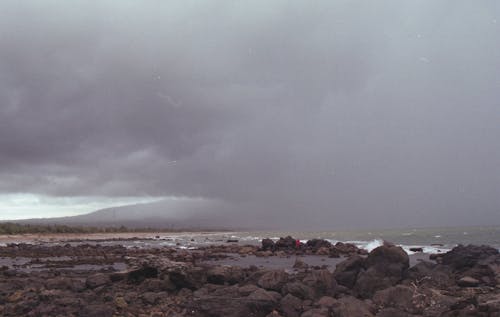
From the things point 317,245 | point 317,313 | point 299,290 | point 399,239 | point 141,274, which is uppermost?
point 141,274

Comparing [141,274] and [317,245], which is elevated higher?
[141,274]

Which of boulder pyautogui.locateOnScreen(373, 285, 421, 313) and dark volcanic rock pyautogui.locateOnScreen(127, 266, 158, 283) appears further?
dark volcanic rock pyautogui.locateOnScreen(127, 266, 158, 283)

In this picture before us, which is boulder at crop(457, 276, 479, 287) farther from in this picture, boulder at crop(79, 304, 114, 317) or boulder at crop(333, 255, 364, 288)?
boulder at crop(79, 304, 114, 317)

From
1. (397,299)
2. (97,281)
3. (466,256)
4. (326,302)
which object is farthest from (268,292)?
(466,256)

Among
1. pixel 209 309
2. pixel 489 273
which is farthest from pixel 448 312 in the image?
pixel 489 273

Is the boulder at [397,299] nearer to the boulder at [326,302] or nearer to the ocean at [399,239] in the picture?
the boulder at [326,302]

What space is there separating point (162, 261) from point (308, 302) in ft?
22.1

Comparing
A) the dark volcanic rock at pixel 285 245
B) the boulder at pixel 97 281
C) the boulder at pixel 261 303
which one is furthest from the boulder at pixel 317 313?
the dark volcanic rock at pixel 285 245

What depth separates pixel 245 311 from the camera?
12688mm

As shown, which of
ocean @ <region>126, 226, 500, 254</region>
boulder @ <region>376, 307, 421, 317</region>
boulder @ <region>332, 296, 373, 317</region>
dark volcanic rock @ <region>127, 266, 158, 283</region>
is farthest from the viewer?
ocean @ <region>126, 226, 500, 254</region>

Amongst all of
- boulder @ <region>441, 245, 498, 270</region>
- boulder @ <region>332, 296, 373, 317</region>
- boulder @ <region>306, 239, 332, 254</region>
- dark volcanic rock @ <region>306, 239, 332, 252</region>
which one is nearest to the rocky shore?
boulder @ <region>332, 296, 373, 317</region>

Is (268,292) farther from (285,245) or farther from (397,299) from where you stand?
(285,245)

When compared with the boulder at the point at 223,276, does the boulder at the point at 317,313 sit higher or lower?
lower

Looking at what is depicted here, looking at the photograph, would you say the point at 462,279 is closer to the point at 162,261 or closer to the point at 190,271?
the point at 190,271
